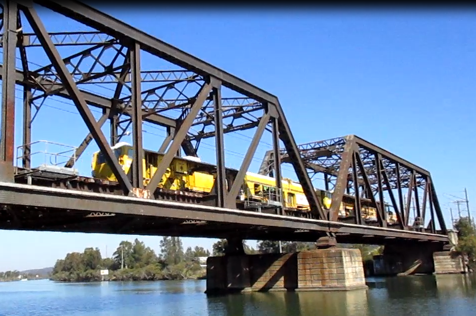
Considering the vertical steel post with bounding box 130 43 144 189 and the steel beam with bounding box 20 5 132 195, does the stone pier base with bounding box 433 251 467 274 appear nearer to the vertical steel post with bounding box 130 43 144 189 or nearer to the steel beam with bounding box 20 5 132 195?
the vertical steel post with bounding box 130 43 144 189

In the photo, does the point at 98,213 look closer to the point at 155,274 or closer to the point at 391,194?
the point at 391,194

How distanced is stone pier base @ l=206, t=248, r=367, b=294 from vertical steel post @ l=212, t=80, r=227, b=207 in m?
18.1

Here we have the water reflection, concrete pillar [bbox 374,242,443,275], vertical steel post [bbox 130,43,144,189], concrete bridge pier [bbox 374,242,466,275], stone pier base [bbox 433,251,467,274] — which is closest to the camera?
vertical steel post [bbox 130,43,144,189]

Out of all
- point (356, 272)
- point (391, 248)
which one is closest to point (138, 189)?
point (356, 272)

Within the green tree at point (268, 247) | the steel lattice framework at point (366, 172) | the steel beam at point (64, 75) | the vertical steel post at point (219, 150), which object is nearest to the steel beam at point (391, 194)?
the steel lattice framework at point (366, 172)

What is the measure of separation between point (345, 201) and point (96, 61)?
43640 mm

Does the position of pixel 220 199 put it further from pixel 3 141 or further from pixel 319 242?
pixel 319 242

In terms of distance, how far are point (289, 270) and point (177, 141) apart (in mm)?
26552

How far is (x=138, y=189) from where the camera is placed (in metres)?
26.6

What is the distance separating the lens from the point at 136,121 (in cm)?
2767

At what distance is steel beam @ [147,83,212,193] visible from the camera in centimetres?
2747

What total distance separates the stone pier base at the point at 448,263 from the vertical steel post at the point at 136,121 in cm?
7223

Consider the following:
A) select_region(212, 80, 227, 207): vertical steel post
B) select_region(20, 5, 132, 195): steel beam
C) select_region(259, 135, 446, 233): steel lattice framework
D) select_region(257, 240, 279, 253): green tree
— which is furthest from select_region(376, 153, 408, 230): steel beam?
select_region(257, 240, 279, 253): green tree

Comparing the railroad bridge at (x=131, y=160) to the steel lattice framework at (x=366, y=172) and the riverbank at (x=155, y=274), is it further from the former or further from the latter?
the riverbank at (x=155, y=274)
